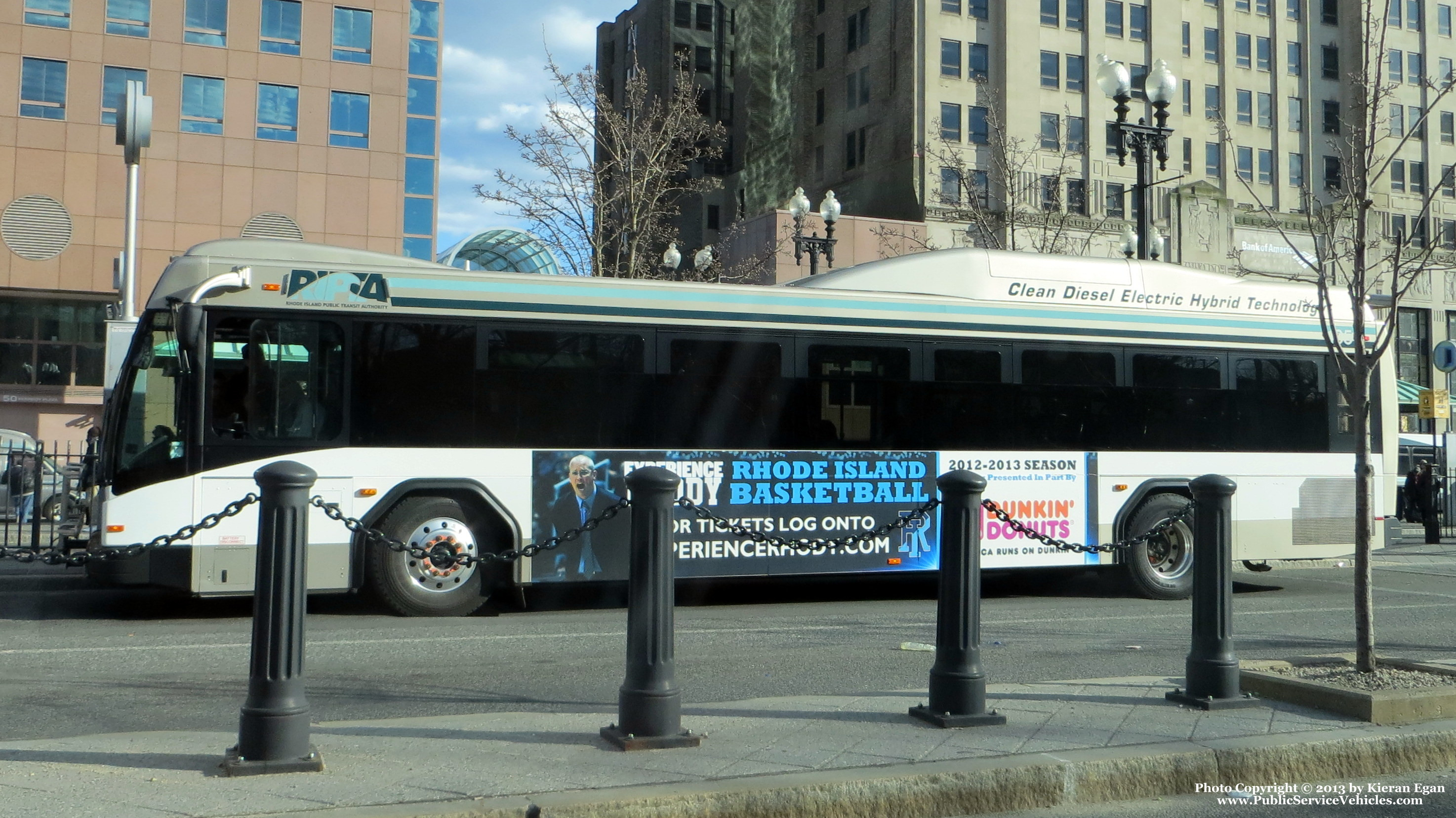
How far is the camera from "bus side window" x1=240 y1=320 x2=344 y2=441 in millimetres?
10125

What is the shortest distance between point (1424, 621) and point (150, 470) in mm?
11024

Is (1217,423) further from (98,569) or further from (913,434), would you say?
(98,569)

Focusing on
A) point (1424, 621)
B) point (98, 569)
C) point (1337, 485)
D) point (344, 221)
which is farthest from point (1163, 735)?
point (344, 221)

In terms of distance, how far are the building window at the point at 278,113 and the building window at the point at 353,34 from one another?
216cm

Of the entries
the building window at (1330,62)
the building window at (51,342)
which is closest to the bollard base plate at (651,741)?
the building window at (51,342)

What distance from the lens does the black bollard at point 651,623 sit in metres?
5.45

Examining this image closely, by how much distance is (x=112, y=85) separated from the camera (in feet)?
127

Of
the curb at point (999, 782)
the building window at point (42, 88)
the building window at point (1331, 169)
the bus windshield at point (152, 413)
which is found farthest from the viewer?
the building window at point (1331, 169)

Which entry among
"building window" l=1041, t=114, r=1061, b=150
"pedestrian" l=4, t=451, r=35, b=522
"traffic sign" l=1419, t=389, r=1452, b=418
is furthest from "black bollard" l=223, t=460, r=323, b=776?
"building window" l=1041, t=114, r=1061, b=150

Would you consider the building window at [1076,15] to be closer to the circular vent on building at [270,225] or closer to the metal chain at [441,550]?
the circular vent on building at [270,225]

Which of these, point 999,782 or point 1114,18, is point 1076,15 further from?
point 999,782

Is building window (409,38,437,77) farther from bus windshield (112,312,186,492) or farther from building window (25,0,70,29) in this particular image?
bus windshield (112,312,186,492)

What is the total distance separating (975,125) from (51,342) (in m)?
37.3

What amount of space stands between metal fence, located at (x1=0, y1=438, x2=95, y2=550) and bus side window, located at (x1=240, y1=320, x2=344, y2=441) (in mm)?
1931
